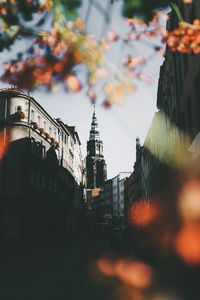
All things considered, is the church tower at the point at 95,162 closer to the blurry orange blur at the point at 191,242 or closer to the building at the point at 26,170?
the building at the point at 26,170

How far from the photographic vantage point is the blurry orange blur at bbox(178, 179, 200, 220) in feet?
52.6

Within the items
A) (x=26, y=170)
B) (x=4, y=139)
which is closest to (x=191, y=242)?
(x=26, y=170)

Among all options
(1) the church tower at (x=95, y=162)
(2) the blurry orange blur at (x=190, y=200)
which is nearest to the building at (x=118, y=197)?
(1) the church tower at (x=95, y=162)

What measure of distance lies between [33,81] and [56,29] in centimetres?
83

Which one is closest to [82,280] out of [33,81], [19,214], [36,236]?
[33,81]

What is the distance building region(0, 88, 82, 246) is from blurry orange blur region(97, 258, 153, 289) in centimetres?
1343

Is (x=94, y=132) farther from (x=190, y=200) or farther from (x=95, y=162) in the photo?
(x=190, y=200)

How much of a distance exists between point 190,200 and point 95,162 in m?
115

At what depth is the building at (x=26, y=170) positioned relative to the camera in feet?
96.6

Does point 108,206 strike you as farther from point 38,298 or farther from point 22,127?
point 38,298

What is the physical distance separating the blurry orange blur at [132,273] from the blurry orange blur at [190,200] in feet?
11.6

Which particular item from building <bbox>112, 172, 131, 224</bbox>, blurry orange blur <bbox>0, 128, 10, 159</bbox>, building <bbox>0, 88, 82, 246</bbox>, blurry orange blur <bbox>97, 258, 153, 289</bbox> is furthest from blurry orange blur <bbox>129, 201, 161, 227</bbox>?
building <bbox>112, 172, 131, 224</bbox>

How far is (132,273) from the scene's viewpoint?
1454cm

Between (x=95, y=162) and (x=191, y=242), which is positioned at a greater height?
(x=95, y=162)
